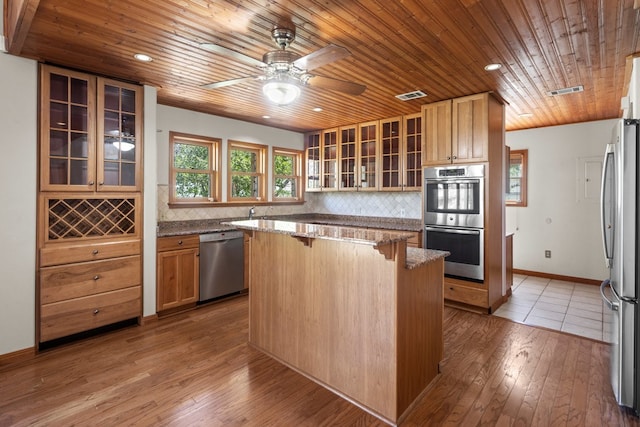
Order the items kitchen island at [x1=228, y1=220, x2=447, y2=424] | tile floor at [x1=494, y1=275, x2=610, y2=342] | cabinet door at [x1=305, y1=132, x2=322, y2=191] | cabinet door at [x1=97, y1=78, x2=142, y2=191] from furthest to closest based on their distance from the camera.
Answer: cabinet door at [x1=305, y1=132, x2=322, y2=191]
tile floor at [x1=494, y1=275, x2=610, y2=342]
cabinet door at [x1=97, y1=78, x2=142, y2=191]
kitchen island at [x1=228, y1=220, x2=447, y2=424]

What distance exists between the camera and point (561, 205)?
539 centimetres

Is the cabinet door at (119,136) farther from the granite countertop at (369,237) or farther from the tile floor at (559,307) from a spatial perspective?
the tile floor at (559,307)

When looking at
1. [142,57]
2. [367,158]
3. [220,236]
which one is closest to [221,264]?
[220,236]

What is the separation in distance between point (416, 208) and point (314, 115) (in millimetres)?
2121

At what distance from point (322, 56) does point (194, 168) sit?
3.37 metres

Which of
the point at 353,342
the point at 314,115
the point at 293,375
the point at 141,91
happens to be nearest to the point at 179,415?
the point at 293,375

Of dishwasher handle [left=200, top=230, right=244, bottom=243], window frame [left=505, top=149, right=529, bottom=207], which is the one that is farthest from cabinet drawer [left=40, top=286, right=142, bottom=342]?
window frame [left=505, top=149, right=529, bottom=207]

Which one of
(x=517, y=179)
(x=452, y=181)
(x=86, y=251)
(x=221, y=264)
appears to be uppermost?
(x=517, y=179)

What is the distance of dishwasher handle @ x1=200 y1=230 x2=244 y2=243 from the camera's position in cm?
416

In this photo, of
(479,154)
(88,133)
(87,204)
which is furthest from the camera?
(479,154)

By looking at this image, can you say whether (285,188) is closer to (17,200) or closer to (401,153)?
(401,153)

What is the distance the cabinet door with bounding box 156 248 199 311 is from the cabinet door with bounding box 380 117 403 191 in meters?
2.92

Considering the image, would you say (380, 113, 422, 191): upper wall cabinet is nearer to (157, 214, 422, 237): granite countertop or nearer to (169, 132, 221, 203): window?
(157, 214, 422, 237): granite countertop

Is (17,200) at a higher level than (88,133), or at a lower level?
lower
